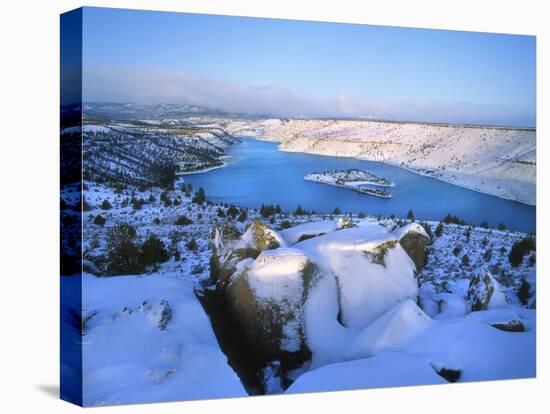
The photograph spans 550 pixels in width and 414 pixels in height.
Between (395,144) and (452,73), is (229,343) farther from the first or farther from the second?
(452,73)

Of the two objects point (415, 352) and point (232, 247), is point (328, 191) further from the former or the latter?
point (415, 352)

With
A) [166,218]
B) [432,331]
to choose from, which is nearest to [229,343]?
[166,218]

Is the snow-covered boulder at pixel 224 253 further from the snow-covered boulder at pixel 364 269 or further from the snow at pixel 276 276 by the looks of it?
the snow-covered boulder at pixel 364 269

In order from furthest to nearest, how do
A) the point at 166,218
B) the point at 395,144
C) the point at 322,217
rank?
the point at 395,144
the point at 322,217
the point at 166,218

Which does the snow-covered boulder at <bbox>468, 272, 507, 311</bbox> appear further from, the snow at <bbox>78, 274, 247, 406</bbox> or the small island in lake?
the snow at <bbox>78, 274, 247, 406</bbox>

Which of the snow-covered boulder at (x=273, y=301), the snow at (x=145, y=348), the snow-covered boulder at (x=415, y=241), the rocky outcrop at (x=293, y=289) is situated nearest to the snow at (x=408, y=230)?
the snow-covered boulder at (x=415, y=241)

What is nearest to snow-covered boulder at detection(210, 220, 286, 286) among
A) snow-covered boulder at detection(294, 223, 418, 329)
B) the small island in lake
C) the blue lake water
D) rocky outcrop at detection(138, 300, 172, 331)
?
the blue lake water
